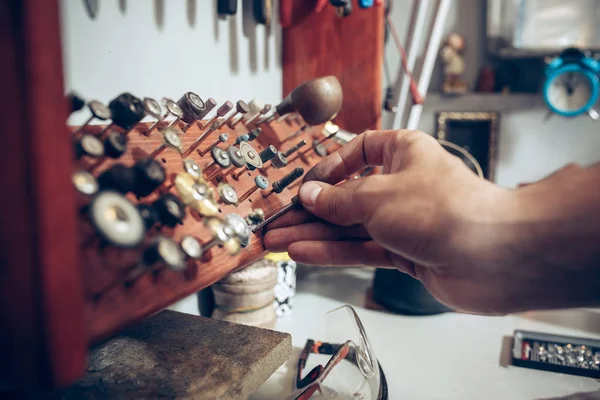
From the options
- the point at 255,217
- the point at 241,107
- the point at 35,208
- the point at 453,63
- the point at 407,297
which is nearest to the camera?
the point at 35,208

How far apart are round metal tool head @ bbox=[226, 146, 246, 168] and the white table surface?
40 centimetres

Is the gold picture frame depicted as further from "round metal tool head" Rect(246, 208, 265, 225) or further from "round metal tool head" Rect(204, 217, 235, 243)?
"round metal tool head" Rect(204, 217, 235, 243)

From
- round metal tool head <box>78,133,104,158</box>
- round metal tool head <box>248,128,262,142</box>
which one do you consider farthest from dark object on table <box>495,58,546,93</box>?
round metal tool head <box>78,133,104,158</box>

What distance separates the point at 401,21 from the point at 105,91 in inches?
53.5

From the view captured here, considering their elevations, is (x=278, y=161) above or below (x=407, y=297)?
above

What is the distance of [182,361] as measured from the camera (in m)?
0.59

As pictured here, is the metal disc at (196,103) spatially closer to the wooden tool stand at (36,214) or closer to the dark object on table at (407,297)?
the wooden tool stand at (36,214)

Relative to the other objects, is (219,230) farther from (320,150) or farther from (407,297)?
(407,297)

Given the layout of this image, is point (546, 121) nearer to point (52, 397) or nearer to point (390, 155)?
point (390, 155)

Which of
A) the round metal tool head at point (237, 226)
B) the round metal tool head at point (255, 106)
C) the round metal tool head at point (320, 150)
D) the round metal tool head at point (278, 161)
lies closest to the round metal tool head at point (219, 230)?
the round metal tool head at point (237, 226)

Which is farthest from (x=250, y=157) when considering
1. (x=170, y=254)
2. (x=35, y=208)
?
(x=35, y=208)

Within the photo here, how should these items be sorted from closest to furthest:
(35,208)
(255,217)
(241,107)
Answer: (35,208), (255,217), (241,107)

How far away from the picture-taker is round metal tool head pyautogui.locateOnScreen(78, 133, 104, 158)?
448mm

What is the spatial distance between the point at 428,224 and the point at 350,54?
0.78 metres
